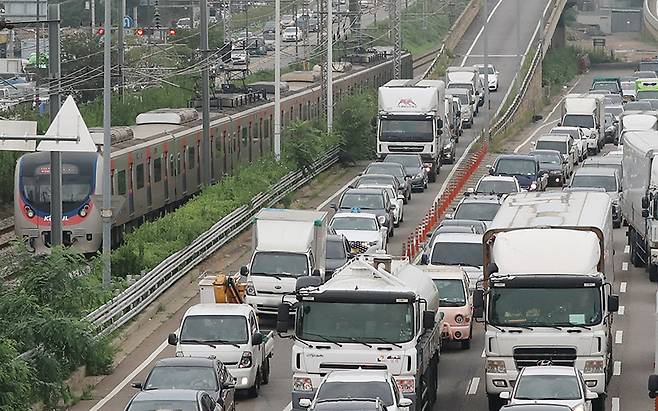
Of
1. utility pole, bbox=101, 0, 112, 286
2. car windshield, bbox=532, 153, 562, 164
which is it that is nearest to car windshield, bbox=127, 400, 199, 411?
utility pole, bbox=101, 0, 112, 286

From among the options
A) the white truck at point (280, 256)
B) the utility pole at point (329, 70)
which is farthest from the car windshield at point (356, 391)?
the utility pole at point (329, 70)

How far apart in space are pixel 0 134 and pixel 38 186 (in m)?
16.3

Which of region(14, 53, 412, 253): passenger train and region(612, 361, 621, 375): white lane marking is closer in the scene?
region(612, 361, 621, 375): white lane marking

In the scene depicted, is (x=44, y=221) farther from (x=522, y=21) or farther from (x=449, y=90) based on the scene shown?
(x=522, y=21)

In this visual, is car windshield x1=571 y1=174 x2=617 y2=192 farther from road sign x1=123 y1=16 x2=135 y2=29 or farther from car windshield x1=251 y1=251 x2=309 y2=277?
road sign x1=123 y1=16 x2=135 y2=29

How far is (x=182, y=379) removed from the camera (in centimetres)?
2773

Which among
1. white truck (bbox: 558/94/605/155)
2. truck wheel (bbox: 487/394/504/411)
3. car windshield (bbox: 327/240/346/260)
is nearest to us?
truck wheel (bbox: 487/394/504/411)

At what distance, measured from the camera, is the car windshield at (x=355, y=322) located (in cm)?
2778

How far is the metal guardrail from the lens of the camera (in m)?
36.8

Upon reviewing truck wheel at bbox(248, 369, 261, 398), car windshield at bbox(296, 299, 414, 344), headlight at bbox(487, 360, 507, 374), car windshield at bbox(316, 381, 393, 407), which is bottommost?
truck wheel at bbox(248, 369, 261, 398)

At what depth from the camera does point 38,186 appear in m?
47.3

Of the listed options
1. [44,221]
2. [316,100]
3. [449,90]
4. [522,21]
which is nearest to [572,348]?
[44,221]

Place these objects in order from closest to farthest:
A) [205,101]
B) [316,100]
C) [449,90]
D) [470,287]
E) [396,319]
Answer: [396,319] → [470,287] → [205,101] → [316,100] → [449,90]

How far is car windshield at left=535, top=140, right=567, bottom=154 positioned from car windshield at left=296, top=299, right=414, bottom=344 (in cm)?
4145
